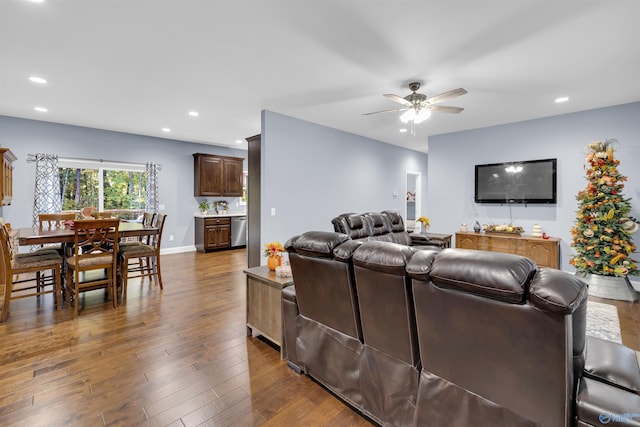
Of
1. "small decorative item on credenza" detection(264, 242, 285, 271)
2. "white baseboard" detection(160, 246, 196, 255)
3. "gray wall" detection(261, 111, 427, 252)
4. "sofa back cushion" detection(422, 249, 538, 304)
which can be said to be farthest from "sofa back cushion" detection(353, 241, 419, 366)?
"white baseboard" detection(160, 246, 196, 255)

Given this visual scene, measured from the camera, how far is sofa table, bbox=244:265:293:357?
2.41 m

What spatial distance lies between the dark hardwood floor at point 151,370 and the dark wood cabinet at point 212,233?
339cm

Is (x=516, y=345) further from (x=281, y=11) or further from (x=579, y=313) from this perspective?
(x=281, y=11)

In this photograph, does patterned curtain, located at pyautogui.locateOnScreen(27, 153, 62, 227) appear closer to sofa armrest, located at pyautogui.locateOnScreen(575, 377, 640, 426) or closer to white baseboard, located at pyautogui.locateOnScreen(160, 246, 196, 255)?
white baseboard, located at pyautogui.locateOnScreen(160, 246, 196, 255)

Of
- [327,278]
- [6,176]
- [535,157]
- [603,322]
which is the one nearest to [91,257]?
[6,176]

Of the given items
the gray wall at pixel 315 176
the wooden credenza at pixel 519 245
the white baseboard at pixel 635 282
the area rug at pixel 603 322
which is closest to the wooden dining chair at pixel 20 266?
the gray wall at pixel 315 176

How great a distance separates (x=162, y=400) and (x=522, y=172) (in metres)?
5.99

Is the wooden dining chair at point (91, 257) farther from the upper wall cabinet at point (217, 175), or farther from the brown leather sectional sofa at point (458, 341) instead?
the upper wall cabinet at point (217, 175)

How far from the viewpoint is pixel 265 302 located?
8.36 feet

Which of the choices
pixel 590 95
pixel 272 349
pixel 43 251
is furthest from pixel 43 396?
pixel 590 95

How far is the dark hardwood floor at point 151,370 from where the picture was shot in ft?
5.87

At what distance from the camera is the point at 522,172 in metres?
5.27

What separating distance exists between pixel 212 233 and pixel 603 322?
22.4 feet

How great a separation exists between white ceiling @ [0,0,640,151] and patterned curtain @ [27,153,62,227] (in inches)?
34.8
